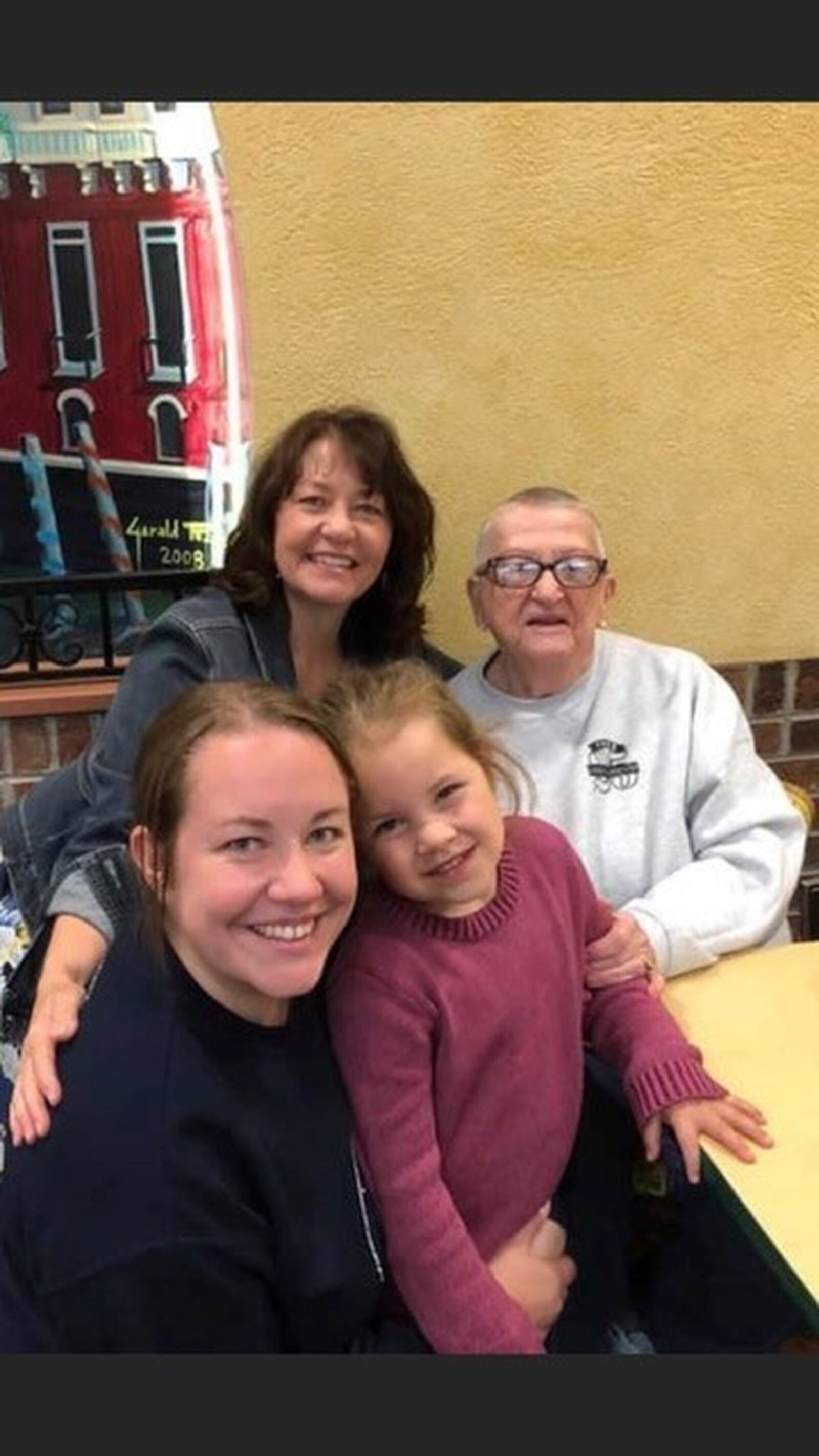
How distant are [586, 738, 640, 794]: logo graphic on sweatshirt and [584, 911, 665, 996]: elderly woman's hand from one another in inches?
12.7

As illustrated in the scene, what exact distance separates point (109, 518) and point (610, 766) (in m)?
0.92

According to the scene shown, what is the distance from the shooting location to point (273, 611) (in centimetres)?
193

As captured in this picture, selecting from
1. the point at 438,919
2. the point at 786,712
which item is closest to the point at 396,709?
the point at 438,919

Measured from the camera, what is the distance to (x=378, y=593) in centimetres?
204

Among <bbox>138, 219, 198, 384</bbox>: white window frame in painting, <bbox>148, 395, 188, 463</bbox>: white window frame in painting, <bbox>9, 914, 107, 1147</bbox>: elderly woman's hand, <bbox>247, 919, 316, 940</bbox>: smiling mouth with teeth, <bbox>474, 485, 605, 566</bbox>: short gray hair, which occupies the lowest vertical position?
<bbox>9, 914, 107, 1147</bbox>: elderly woman's hand

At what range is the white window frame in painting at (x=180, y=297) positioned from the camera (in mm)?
2020

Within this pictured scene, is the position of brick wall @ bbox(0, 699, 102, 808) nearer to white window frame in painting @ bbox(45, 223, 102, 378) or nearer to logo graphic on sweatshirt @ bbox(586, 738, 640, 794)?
white window frame in painting @ bbox(45, 223, 102, 378)

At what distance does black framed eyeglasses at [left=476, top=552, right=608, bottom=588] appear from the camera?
1866 mm

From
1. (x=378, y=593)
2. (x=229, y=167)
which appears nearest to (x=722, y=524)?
(x=378, y=593)

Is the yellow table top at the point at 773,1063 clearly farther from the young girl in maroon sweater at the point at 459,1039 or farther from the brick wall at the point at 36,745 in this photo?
the brick wall at the point at 36,745

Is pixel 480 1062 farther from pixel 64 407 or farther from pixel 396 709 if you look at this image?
pixel 64 407

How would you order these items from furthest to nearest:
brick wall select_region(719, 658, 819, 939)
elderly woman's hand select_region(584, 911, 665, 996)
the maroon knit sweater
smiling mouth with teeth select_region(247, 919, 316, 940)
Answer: brick wall select_region(719, 658, 819, 939) → elderly woman's hand select_region(584, 911, 665, 996) → the maroon knit sweater → smiling mouth with teeth select_region(247, 919, 316, 940)

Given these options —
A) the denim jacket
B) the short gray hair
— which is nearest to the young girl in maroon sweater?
the denim jacket

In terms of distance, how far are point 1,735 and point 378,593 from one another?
0.69 metres
